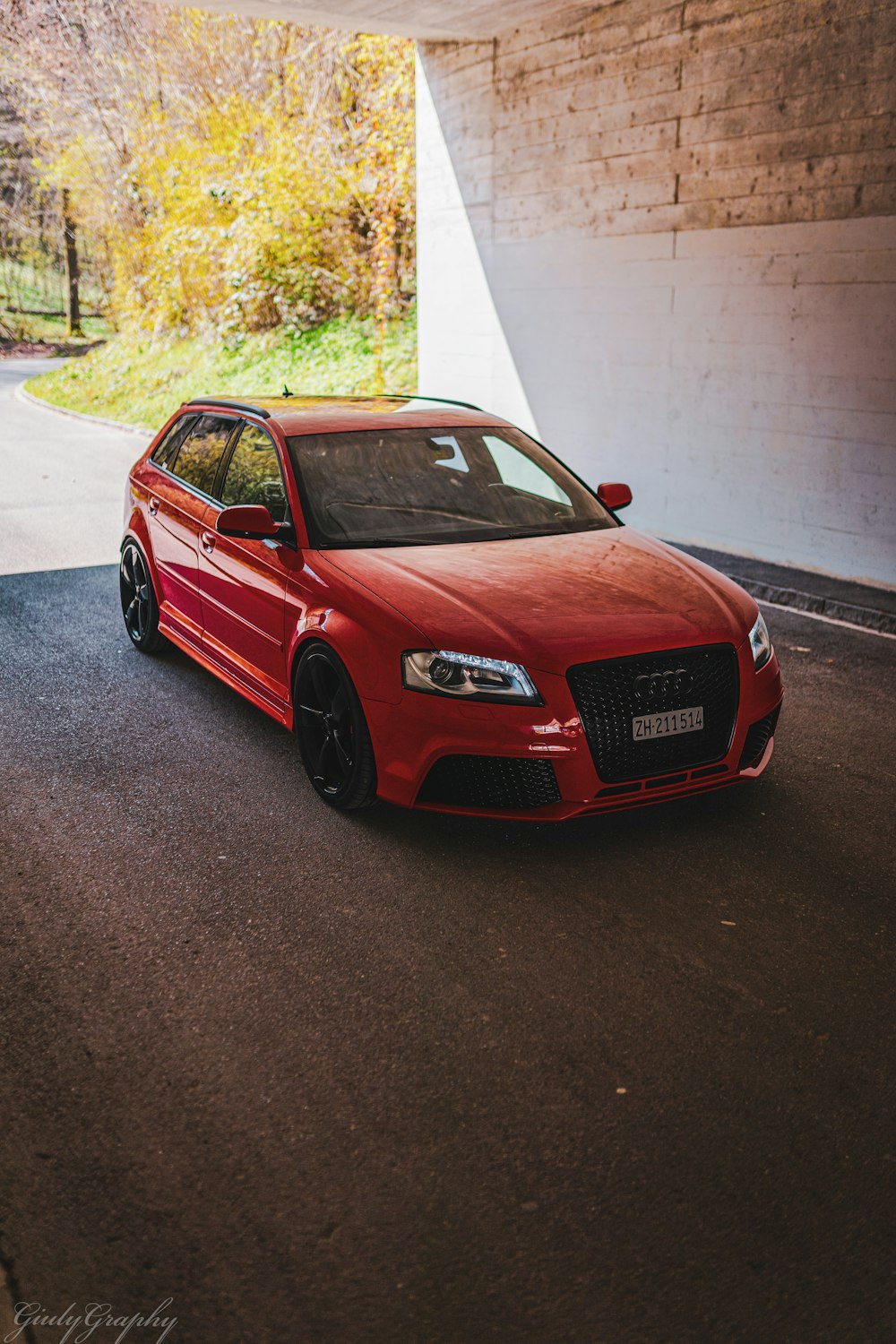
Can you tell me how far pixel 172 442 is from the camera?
7625mm

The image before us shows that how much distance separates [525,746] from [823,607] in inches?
218

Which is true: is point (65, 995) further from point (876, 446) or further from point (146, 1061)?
point (876, 446)

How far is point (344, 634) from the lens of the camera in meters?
5.16

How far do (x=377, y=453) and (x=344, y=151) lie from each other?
19598 millimetres

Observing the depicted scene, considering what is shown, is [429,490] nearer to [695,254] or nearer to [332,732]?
[332,732]

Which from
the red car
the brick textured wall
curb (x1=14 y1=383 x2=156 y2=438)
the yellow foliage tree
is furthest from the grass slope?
the red car

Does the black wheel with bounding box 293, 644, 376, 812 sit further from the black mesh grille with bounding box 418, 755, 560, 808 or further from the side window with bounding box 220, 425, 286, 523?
the side window with bounding box 220, 425, 286, 523

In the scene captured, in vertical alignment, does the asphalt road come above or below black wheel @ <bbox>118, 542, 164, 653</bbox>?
below

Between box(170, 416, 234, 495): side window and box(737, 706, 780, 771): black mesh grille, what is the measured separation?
130 inches

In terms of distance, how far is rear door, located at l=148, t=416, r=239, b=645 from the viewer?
269 inches

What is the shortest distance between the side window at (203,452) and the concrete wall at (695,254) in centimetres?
557

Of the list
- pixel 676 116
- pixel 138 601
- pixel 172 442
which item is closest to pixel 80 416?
pixel 676 116

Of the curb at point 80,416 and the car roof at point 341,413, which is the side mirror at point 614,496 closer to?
the car roof at point 341,413
